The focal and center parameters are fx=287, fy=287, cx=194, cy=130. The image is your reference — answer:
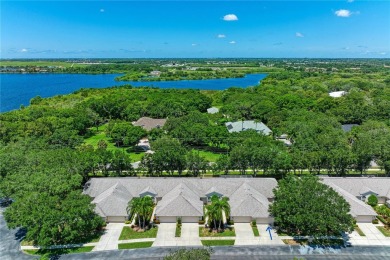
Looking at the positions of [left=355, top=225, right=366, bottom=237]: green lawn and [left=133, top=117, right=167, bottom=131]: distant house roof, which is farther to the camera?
[left=133, top=117, right=167, bottom=131]: distant house roof

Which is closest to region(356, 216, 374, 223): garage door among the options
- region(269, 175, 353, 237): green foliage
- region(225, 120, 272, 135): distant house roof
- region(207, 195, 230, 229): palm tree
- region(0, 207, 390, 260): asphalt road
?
region(0, 207, 390, 260): asphalt road

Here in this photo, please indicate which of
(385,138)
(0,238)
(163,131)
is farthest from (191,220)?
(385,138)

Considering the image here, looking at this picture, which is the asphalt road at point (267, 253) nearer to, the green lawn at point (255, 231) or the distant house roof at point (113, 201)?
the green lawn at point (255, 231)

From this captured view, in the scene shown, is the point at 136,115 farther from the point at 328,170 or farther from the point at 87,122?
the point at 328,170

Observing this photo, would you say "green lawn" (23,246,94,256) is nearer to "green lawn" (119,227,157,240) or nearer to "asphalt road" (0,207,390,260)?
"asphalt road" (0,207,390,260)

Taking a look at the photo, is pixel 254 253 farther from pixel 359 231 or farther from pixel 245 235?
pixel 359 231

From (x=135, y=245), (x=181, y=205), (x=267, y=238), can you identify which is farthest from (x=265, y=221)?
(x=135, y=245)

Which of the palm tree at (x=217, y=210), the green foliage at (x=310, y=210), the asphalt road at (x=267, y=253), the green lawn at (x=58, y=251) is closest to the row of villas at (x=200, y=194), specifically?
the palm tree at (x=217, y=210)
